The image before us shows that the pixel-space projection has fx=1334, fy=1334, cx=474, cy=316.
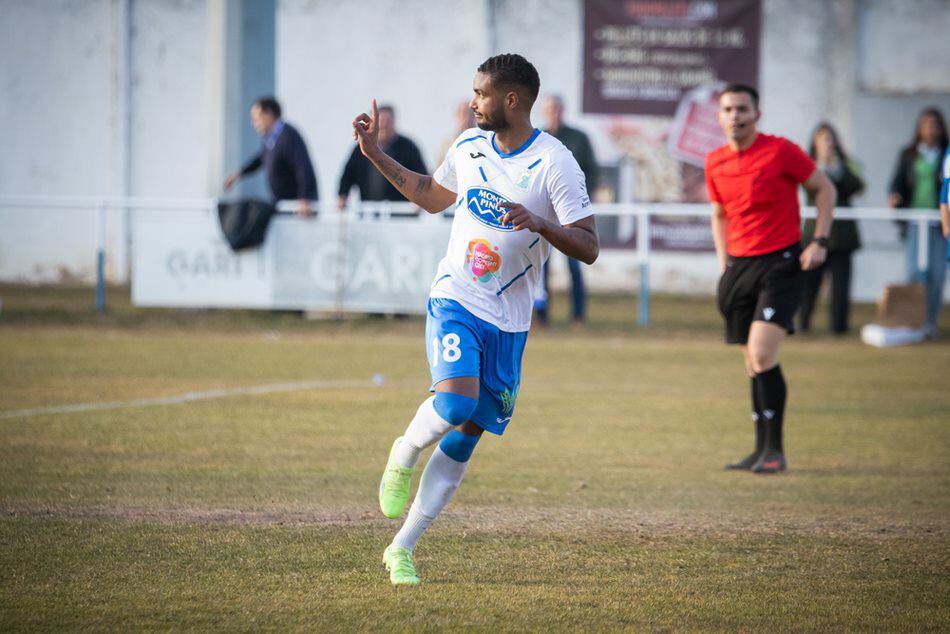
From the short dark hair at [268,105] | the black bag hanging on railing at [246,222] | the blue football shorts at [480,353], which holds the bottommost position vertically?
the blue football shorts at [480,353]

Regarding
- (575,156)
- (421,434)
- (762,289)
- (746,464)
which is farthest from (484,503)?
(575,156)

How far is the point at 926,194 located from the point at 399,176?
12153 mm

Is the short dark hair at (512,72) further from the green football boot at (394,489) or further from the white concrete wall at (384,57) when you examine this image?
the white concrete wall at (384,57)

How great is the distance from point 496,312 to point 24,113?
21860 mm

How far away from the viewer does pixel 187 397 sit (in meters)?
10.7

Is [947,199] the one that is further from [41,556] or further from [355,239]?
[355,239]

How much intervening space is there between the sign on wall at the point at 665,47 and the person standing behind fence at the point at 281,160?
30.5 feet

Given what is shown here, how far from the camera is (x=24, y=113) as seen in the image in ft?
82.6

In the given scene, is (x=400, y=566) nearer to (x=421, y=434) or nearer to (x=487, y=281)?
(x=421, y=434)

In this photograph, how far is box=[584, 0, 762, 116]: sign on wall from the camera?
24.2 meters

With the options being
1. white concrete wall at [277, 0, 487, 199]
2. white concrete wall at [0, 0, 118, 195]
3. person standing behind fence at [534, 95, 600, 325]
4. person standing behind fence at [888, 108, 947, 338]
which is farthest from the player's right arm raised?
white concrete wall at [0, 0, 118, 195]

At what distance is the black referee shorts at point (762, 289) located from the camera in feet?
26.8

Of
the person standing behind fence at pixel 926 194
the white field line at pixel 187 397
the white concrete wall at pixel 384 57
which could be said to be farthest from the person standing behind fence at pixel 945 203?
the white concrete wall at pixel 384 57

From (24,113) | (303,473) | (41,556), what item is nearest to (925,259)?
(303,473)
